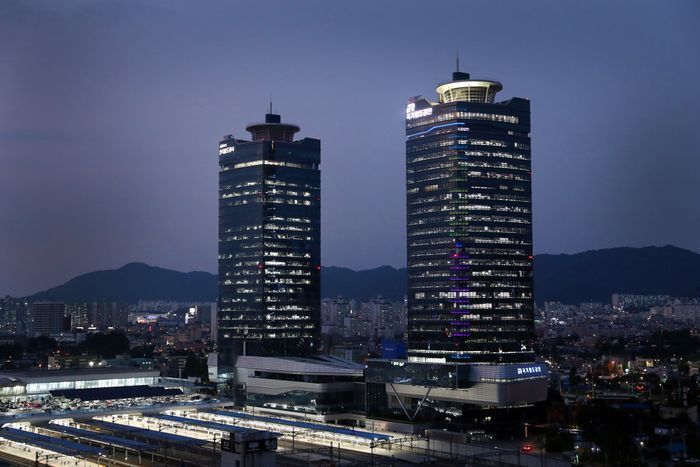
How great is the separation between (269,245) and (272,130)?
16.4 meters

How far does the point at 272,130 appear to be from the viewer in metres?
120

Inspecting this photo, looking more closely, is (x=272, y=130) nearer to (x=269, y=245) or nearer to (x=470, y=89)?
(x=269, y=245)

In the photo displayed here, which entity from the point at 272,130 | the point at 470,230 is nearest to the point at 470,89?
the point at 470,230

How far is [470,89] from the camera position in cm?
9912

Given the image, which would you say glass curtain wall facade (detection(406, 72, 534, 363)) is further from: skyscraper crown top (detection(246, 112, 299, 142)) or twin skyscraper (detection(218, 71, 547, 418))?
skyscraper crown top (detection(246, 112, 299, 142))

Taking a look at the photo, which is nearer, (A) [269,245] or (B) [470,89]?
(B) [470,89]

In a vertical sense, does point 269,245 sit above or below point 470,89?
below

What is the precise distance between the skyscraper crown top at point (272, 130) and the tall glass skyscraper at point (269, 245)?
0.45ft

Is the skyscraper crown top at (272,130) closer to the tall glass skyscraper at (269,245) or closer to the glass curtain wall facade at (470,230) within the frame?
the tall glass skyscraper at (269,245)

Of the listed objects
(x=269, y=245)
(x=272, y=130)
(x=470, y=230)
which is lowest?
(x=269, y=245)

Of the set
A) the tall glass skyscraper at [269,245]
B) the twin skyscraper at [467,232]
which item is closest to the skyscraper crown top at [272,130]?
the tall glass skyscraper at [269,245]

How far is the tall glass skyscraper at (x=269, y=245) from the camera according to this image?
11481cm

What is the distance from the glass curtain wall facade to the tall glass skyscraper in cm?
2233

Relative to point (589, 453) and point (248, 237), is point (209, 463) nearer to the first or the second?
point (589, 453)
